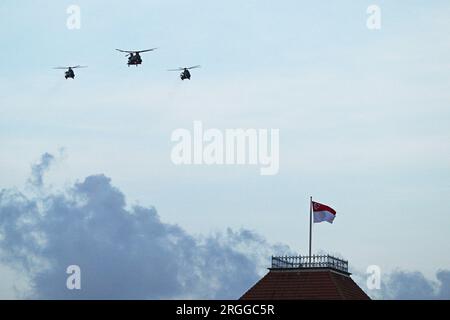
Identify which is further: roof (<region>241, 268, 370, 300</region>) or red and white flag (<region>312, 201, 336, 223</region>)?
red and white flag (<region>312, 201, 336, 223</region>)

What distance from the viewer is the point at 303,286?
5689 inches

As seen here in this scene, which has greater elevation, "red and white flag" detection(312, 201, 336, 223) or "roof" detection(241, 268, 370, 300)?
"red and white flag" detection(312, 201, 336, 223)

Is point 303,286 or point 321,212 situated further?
point 321,212

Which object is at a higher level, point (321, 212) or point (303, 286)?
point (321, 212)

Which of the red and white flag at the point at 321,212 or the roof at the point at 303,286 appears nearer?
the roof at the point at 303,286

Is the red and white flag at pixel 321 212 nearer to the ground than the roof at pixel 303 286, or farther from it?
farther from it

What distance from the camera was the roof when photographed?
14291 cm

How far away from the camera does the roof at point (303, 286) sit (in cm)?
14291
